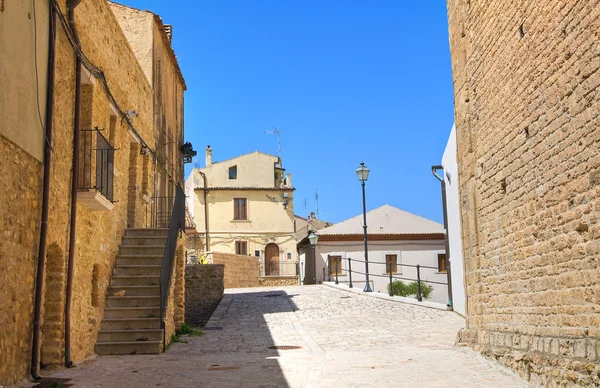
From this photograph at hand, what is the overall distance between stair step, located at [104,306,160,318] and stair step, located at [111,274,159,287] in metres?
0.65

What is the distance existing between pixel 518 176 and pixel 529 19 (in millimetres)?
2057

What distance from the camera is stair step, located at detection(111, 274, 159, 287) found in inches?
454

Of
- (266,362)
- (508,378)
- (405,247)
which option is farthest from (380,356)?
(405,247)

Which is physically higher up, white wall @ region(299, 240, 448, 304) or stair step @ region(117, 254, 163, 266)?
white wall @ region(299, 240, 448, 304)

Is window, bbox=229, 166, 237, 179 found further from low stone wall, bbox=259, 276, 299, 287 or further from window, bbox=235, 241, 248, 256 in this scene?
low stone wall, bbox=259, 276, 299, 287

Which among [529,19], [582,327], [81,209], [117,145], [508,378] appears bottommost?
[508,378]

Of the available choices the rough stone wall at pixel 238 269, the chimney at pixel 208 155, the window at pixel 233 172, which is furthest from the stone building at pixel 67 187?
the chimney at pixel 208 155

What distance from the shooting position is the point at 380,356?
10242 millimetres

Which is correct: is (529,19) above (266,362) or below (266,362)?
above

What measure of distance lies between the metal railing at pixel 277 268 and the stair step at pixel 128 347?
31773mm

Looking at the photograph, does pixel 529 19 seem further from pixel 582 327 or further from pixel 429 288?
pixel 429 288

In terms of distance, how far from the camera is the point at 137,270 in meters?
11.9

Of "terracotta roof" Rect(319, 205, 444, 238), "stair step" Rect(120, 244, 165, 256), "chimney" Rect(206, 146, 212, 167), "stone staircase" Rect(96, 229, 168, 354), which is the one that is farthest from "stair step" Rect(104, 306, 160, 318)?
"chimney" Rect(206, 146, 212, 167)

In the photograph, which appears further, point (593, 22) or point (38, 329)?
point (38, 329)
